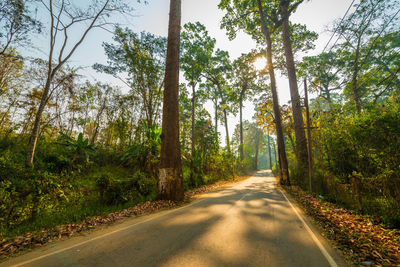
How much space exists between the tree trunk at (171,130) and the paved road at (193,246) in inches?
105

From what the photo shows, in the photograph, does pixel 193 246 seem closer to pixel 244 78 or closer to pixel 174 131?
pixel 174 131

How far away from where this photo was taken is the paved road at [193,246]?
8.32 feet

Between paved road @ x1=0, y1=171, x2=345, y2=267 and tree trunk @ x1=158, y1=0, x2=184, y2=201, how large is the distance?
2659 mm

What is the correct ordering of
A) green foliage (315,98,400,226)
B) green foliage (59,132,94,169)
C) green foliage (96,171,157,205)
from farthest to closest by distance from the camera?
green foliage (59,132,94,169) → green foliage (96,171,157,205) → green foliage (315,98,400,226)

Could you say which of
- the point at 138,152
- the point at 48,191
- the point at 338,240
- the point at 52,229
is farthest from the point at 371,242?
the point at 138,152

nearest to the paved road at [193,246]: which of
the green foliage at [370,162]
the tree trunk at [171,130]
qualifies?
the tree trunk at [171,130]

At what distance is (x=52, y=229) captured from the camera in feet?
12.9

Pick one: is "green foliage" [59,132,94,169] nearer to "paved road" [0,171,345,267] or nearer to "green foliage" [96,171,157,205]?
"green foliage" [96,171,157,205]

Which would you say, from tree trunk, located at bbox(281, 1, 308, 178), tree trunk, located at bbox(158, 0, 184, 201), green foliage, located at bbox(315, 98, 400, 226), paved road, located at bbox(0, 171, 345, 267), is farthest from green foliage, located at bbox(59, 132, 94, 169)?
tree trunk, located at bbox(281, 1, 308, 178)

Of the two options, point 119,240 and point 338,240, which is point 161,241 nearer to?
point 119,240

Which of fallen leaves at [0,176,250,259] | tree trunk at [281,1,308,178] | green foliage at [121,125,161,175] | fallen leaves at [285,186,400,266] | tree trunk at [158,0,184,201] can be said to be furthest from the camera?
tree trunk at [281,1,308,178]

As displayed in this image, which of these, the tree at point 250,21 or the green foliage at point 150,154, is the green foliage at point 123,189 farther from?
the tree at point 250,21

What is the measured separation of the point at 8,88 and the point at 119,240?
1712cm

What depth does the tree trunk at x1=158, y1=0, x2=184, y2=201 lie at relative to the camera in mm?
7121
